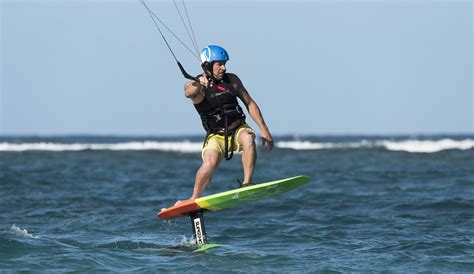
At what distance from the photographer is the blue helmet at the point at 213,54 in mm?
10383

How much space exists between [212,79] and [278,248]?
2.35 m

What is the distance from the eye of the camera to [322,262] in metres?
10.1

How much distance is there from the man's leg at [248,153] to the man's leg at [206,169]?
347 mm

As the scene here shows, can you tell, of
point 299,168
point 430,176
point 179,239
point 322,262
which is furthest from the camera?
point 299,168

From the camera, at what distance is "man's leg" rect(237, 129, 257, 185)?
34.3ft

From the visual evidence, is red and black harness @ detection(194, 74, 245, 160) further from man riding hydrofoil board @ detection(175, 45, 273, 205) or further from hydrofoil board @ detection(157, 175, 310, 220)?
hydrofoil board @ detection(157, 175, 310, 220)

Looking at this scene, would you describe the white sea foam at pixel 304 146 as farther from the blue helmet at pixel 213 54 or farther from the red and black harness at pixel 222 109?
the blue helmet at pixel 213 54

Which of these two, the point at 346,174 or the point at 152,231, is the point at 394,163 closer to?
the point at 346,174

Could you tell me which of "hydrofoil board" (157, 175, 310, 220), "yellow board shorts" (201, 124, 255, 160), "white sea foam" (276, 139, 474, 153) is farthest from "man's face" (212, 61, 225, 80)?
"white sea foam" (276, 139, 474, 153)

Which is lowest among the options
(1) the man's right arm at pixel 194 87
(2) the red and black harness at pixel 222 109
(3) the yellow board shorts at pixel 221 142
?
(3) the yellow board shorts at pixel 221 142

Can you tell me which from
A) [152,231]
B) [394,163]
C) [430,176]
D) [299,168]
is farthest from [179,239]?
[394,163]

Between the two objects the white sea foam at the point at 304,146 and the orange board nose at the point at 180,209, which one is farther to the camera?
the white sea foam at the point at 304,146

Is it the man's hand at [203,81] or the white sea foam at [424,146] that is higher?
the man's hand at [203,81]

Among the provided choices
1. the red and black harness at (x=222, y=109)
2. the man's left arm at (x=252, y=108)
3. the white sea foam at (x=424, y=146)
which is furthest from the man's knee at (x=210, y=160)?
the white sea foam at (x=424, y=146)
